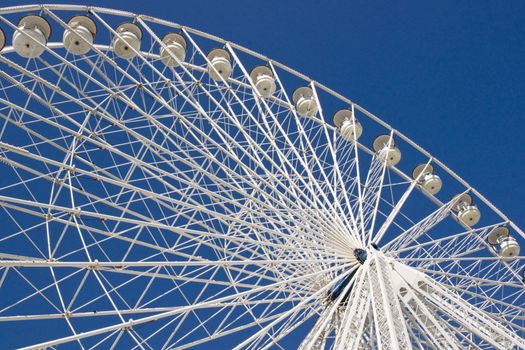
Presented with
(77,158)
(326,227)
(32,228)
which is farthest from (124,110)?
(326,227)

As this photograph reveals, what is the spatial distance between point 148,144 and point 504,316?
12114 millimetres

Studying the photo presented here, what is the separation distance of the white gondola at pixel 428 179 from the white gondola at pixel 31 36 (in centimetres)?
1289

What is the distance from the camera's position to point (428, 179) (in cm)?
2214

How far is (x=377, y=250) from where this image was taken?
15.9 m

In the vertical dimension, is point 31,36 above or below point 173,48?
below

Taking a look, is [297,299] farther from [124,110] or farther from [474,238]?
[474,238]

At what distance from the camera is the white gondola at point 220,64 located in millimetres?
19312

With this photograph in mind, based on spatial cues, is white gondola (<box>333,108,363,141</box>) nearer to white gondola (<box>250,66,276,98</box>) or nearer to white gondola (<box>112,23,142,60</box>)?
white gondola (<box>250,66,276,98</box>)

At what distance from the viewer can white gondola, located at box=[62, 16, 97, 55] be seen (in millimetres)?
14984

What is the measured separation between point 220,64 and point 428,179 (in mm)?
8076

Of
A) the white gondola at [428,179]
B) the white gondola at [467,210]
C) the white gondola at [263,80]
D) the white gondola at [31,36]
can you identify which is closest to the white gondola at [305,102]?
the white gondola at [263,80]

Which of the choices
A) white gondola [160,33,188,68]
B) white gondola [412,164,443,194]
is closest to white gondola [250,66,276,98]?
white gondola [160,33,188,68]

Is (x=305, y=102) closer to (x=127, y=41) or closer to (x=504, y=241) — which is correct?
(x=127, y=41)

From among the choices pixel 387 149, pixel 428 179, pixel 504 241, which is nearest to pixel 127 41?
pixel 387 149
